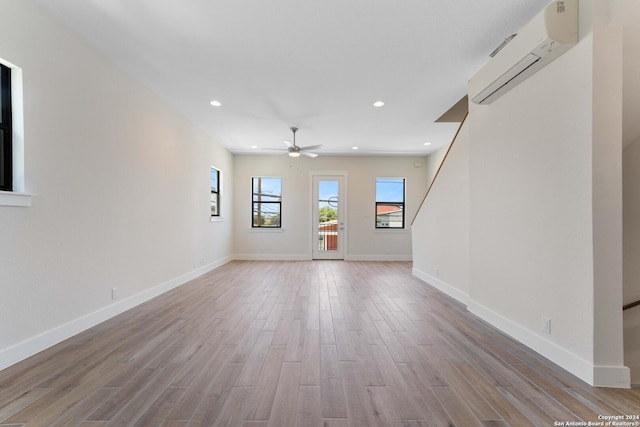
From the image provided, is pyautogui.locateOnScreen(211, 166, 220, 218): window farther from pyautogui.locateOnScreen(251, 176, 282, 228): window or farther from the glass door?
the glass door

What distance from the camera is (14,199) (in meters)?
2.01

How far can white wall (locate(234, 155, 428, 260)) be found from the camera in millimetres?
7418

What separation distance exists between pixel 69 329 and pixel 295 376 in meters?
2.13

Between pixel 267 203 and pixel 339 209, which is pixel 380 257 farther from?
pixel 267 203

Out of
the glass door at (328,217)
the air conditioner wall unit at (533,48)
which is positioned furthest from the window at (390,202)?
the air conditioner wall unit at (533,48)

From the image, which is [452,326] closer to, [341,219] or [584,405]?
[584,405]

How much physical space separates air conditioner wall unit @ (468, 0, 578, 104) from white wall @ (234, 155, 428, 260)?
4822 millimetres

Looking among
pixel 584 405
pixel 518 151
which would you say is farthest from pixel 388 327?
pixel 518 151

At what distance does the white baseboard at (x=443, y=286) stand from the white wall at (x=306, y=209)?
2.18 m

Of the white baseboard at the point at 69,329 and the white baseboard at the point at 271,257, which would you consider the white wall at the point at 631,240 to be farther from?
the white baseboard at the point at 271,257

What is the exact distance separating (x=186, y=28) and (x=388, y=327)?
3.33 meters

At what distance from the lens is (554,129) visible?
2.11 m

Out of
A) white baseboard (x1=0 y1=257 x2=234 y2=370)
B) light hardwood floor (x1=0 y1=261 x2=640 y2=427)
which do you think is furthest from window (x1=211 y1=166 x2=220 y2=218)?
light hardwood floor (x1=0 y1=261 x2=640 y2=427)

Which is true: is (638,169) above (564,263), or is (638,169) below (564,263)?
above
